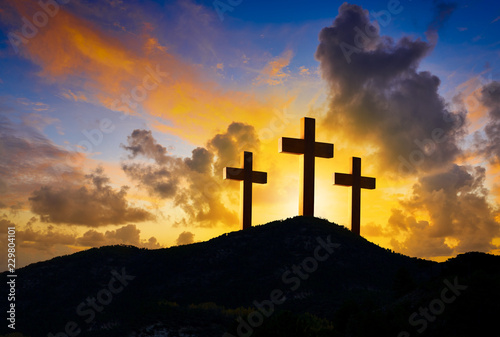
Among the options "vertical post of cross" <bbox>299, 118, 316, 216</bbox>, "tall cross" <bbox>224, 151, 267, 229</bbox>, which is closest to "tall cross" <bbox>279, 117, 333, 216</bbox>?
"vertical post of cross" <bbox>299, 118, 316, 216</bbox>

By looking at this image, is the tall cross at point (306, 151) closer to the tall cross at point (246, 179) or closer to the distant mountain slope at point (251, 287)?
the distant mountain slope at point (251, 287)

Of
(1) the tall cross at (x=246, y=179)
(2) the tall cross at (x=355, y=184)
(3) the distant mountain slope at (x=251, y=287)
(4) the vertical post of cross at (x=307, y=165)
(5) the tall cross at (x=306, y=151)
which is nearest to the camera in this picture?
(3) the distant mountain slope at (x=251, y=287)

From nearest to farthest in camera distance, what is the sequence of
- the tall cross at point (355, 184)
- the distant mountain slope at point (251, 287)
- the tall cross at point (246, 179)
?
1. the distant mountain slope at point (251, 287)
2. the tall cross at point (355, 184)
3. the tall cross at point (246, 179)

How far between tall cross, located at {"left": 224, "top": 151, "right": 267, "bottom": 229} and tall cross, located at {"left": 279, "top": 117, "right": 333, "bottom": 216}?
4903 mm

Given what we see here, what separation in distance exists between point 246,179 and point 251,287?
1048cm

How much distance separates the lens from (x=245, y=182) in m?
28.9

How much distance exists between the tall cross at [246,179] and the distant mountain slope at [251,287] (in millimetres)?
2947

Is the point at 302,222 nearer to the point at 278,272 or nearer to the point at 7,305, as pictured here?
the point at 278,272

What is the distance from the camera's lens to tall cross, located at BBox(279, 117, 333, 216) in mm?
24094

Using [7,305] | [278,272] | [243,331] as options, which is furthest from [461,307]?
[7,305]

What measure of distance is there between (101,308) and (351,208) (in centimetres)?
1491

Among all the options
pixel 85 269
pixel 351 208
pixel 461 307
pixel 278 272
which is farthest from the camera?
pixel 351 208

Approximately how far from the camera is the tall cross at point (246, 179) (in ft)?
94.4


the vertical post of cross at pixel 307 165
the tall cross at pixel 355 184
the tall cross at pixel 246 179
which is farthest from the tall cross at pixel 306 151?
the tall cross at pixel 246 179
